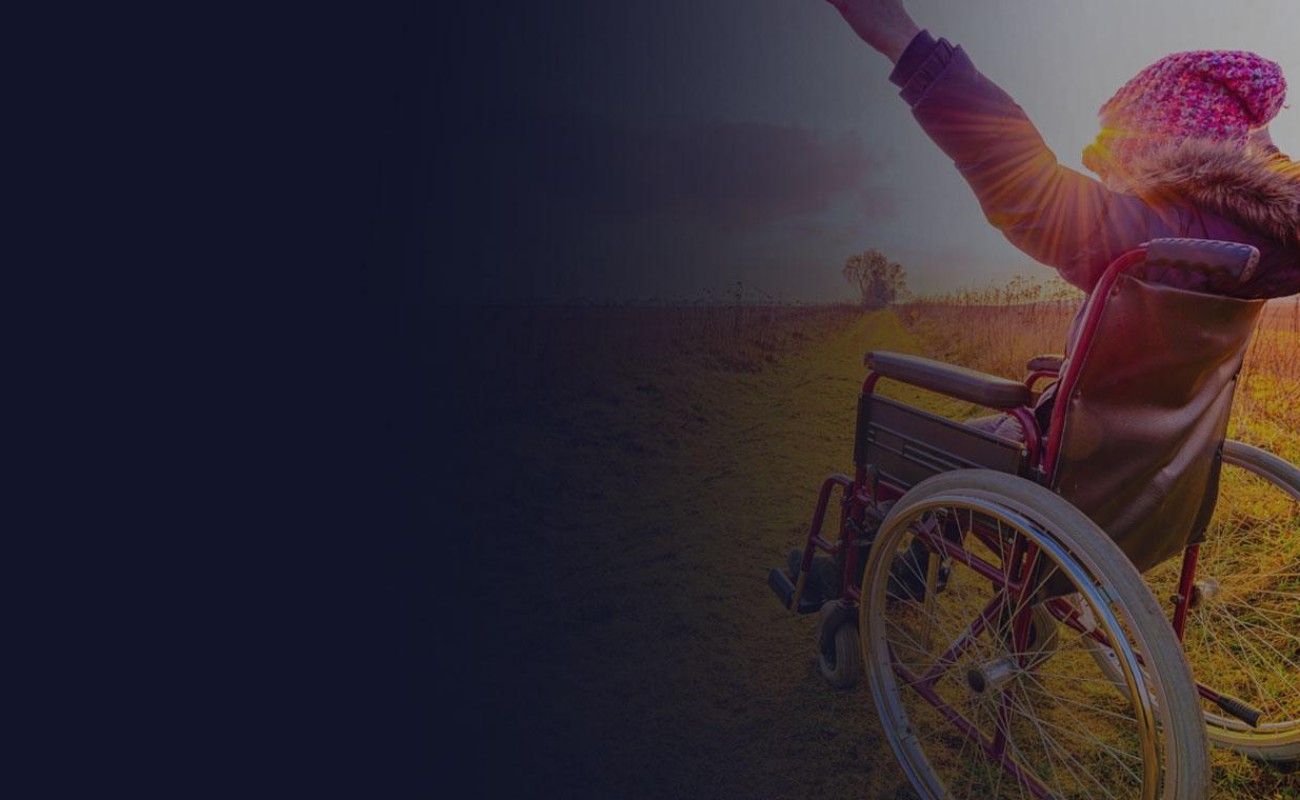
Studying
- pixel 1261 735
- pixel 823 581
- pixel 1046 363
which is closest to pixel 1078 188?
pixel 1046 363

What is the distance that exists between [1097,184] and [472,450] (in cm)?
266

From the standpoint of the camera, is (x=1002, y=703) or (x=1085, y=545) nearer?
(x=1085, y=545)

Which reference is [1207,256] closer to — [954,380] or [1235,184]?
[1235,184]

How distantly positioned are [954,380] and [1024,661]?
1.89 feet

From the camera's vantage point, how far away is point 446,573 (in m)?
2.32

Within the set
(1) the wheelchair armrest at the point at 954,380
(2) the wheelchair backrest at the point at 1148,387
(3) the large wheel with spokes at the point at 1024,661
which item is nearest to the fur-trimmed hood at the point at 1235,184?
(2) the wheelchair backrest at the point at 1148,387

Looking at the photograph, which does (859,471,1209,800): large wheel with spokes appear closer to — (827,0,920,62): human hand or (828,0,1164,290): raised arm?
(828,0,1164,290): raised arm

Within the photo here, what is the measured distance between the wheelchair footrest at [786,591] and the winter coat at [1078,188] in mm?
1022

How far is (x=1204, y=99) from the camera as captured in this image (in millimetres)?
1192

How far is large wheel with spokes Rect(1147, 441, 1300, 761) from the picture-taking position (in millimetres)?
1480

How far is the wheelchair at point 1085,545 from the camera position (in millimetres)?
1003

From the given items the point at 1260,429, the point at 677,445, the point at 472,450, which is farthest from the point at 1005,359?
the point at 472,450

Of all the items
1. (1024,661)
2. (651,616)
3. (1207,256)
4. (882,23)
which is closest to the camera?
Result: (1207,256)

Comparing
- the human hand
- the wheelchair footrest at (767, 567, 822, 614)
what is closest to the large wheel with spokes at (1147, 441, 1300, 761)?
the wheelchair footrest at (767, 567, 822, 614)
